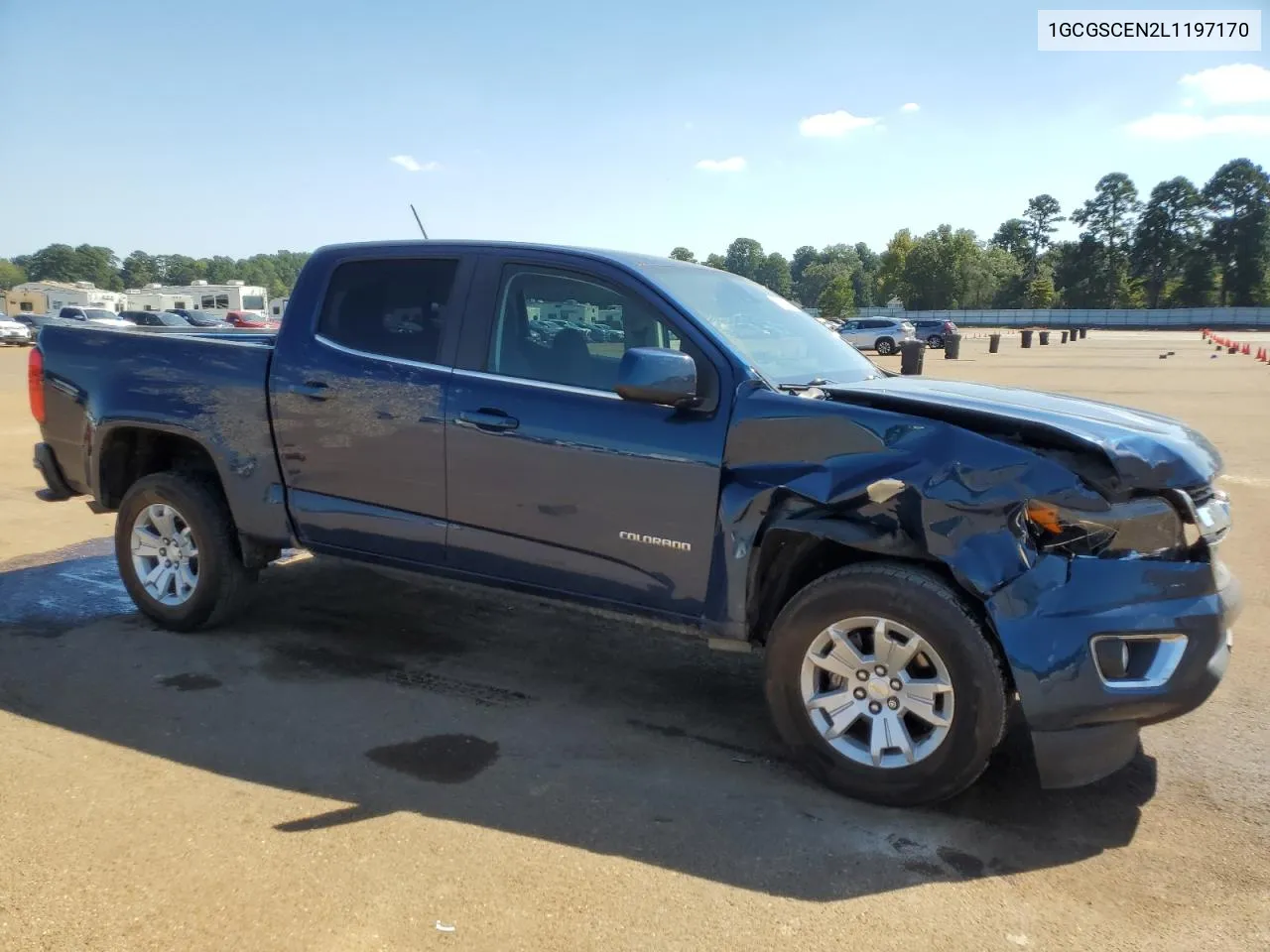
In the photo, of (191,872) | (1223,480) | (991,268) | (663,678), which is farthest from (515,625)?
(991,268)

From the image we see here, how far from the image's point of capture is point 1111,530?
3.11m

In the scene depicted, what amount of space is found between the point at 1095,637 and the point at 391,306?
3221 mm

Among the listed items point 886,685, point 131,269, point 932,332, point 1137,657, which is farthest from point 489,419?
point 131,269

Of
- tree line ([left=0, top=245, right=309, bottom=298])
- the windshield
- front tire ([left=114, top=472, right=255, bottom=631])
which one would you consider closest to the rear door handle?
front tire ([left=114, top=472, right=255, bottom=631])

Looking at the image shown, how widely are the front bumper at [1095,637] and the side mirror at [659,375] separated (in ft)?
4.21

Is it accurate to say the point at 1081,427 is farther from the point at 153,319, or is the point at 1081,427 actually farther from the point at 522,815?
the point at 153,319

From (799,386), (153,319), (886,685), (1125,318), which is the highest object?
(1125,318)

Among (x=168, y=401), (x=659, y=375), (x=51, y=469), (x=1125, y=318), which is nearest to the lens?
(x=659, y=375)

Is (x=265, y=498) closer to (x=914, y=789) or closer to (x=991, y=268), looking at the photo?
(x=914, y=789)

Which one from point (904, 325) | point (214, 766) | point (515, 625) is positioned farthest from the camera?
point (904, 325)

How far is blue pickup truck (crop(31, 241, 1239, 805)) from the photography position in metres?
3.09

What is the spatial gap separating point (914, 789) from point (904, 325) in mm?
42111

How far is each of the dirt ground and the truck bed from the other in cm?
82

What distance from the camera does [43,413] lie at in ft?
17.2
